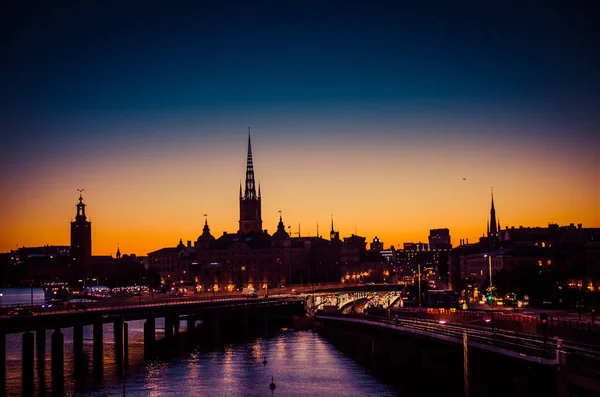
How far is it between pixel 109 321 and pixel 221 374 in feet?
126

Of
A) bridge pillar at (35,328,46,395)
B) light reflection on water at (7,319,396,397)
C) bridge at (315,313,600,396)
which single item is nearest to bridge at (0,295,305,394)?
bridge pillar at (35,328,46,395)

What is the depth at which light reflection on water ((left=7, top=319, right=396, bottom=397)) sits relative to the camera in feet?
257

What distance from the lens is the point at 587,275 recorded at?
168875 mm

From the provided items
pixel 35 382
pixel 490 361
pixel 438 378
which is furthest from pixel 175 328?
pixel 490 361

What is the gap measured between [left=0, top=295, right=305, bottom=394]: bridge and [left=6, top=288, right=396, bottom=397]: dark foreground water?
138cm

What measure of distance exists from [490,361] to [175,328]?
94461 mm

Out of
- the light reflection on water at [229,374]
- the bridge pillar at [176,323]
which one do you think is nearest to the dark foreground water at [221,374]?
the light reflection on water at [229,374]

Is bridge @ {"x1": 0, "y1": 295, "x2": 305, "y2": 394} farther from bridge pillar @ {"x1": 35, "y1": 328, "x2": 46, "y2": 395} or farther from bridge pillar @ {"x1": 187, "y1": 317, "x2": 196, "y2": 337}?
bridge pillar @ {"x1": 35, "y1": 328, "x2": 46, "y2": 395}

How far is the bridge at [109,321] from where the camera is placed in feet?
315

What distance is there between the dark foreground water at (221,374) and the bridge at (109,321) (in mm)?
1382

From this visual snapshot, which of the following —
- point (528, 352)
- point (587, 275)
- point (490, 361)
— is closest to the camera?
point (528, 352)

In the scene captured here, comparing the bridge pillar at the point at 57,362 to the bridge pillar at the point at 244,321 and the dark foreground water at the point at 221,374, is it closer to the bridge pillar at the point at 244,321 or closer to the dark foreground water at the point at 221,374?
the dark foreground water at the point at 221,374

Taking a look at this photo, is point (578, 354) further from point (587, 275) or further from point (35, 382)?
point (587, 275)

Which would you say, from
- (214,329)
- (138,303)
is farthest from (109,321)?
(214,329)
